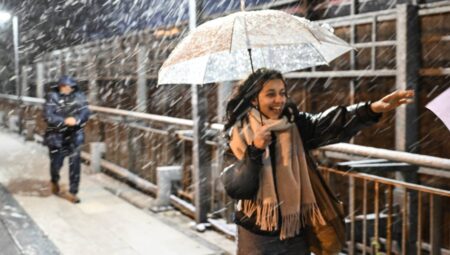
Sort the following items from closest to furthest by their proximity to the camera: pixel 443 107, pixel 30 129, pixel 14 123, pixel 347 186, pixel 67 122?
pixel 443 107, pixel 347 186, pixel 67 122, pixel 30 129, pixel 14 123

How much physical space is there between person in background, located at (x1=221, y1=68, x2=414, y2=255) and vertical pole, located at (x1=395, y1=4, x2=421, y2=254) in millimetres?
2305

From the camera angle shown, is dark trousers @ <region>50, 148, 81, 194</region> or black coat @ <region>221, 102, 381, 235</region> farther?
dark trousers @ <region>50, 148, 81, 194</region>

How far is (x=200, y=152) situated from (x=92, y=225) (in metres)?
1.72

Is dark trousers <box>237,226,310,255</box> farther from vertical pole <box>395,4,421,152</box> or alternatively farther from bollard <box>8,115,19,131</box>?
bollard <box>8,115,19,131</box>

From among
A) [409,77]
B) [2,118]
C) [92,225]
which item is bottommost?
[92,225]

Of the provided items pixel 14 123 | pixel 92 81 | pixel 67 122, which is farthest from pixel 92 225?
pixel 14 123

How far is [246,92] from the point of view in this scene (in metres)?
3.19

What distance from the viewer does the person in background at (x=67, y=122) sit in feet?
25.8

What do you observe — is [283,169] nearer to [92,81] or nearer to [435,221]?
[435,221]

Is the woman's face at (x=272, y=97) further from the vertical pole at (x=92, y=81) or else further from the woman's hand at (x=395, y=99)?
the vertical pole at (x=92, y=81)

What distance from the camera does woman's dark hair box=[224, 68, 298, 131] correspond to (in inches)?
123

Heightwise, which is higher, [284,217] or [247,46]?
[247,46]

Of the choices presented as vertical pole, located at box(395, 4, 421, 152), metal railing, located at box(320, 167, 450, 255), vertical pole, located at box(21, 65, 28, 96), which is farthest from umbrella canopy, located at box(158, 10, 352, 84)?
vertical pole, located at box(21, 65, 28, 96)

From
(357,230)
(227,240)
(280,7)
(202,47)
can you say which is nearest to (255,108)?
(202,47)
